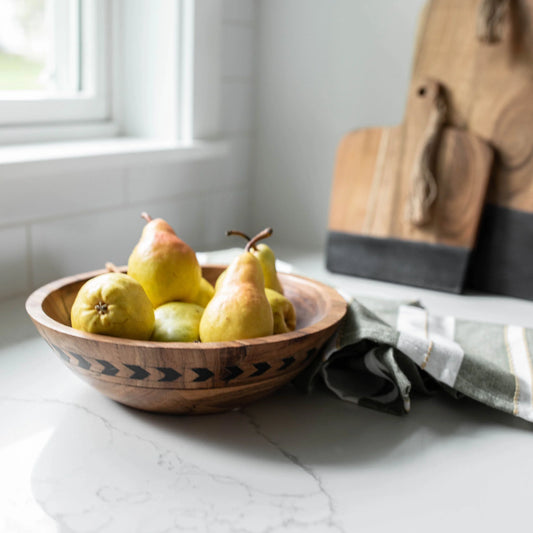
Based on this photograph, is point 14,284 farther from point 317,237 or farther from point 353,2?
point 353,2

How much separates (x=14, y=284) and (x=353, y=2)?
82 cm

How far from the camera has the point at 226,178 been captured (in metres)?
A: 1.45

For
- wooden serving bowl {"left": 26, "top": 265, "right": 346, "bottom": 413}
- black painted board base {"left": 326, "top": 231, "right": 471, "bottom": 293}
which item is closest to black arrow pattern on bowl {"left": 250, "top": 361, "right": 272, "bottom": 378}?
wooden serving bowl {"left": 26, "top": 265, "right": 346, "bottom": 413}

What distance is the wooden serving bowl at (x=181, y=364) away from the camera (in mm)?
569

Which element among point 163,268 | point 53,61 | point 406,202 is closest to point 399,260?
point 406,202

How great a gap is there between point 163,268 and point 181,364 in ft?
0.46

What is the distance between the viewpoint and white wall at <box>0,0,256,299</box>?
3.34ft

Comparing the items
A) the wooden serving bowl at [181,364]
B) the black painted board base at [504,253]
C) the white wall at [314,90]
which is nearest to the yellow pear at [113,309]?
the wooden serving bowl at [181,364]

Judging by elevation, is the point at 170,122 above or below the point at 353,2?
below

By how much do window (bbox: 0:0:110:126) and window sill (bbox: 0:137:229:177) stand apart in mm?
60

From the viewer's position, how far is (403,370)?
708 mm

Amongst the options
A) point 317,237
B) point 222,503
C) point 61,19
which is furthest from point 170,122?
point 222,503

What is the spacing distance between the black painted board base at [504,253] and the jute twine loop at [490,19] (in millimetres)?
272

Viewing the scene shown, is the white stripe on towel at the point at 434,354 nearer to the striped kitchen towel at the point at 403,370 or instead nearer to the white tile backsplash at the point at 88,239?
the striped kitchen towel at the point at 403,370
